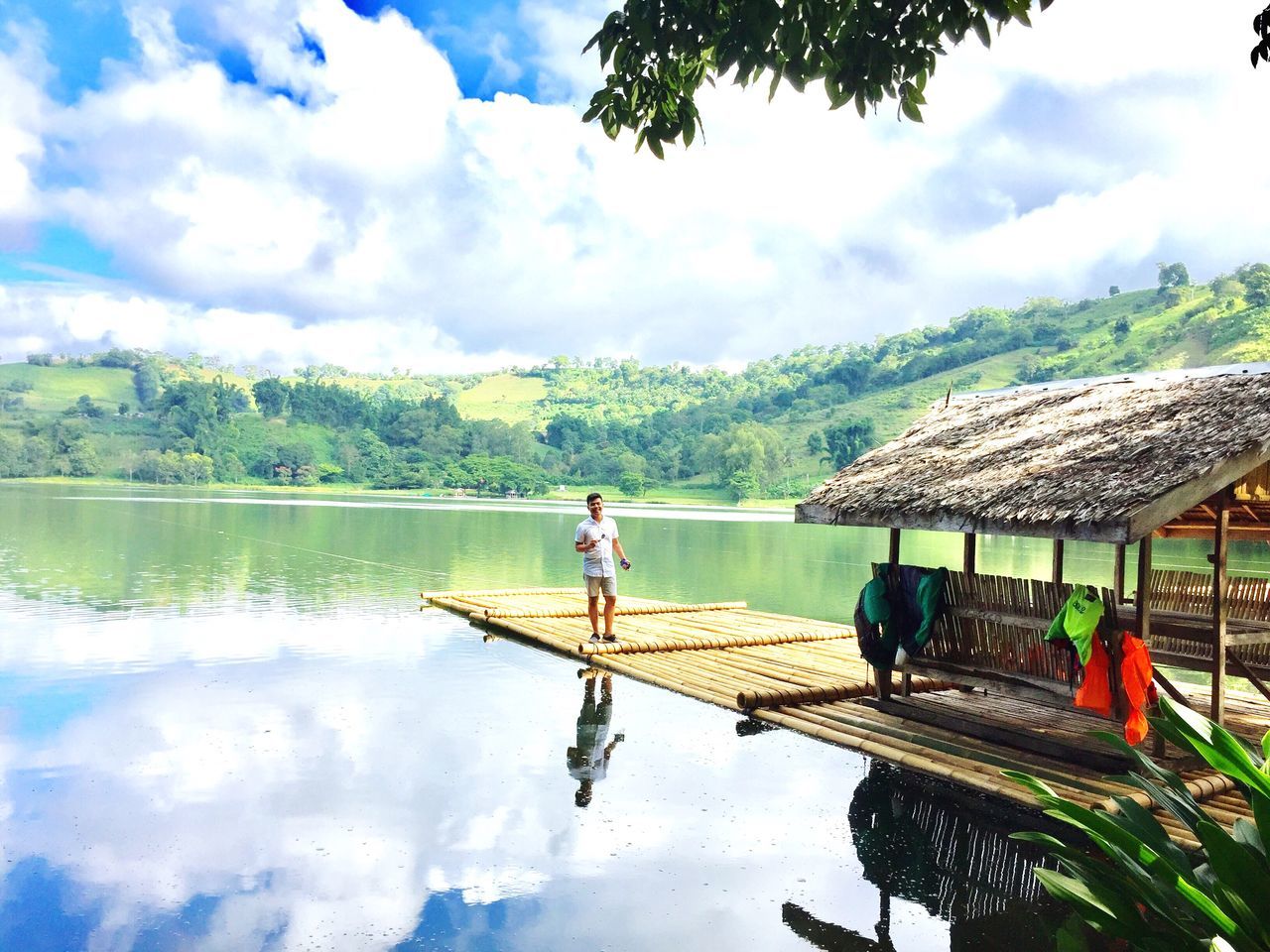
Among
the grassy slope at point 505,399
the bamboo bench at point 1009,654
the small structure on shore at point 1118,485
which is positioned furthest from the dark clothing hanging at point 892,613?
the grassy slope at point 505,399

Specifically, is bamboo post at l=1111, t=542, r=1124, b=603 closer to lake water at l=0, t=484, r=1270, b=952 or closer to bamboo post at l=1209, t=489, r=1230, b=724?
bamboo post at l=1209, t=489, r=1230, b=724

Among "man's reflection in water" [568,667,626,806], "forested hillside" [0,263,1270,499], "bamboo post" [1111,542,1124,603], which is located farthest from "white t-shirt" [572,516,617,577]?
"forested hillside" [0,263,1270,499]

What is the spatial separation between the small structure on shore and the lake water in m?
1.90

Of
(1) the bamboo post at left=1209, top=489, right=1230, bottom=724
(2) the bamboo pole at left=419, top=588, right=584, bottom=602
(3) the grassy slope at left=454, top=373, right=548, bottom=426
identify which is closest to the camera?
(1) the bamboo post at left=1209, top=489, right=1230, bottom=724

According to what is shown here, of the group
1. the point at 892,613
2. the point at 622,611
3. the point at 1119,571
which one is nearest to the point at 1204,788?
the point at 1119,571

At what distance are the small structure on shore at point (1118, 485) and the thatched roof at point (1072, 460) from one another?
14 millimetres

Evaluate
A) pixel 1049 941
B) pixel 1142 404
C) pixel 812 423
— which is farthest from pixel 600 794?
pixel 812 423

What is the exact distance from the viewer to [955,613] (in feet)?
26.5

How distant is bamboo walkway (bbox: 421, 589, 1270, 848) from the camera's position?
6746 millimetres

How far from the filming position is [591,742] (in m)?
7.93

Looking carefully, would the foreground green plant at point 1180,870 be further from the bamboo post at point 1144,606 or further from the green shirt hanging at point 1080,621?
the bamboo post at point 1144,606

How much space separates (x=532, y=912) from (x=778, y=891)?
1.20 m

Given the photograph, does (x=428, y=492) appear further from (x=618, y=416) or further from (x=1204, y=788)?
(x=1204, y=788)

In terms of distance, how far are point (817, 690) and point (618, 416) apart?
142314 mm
